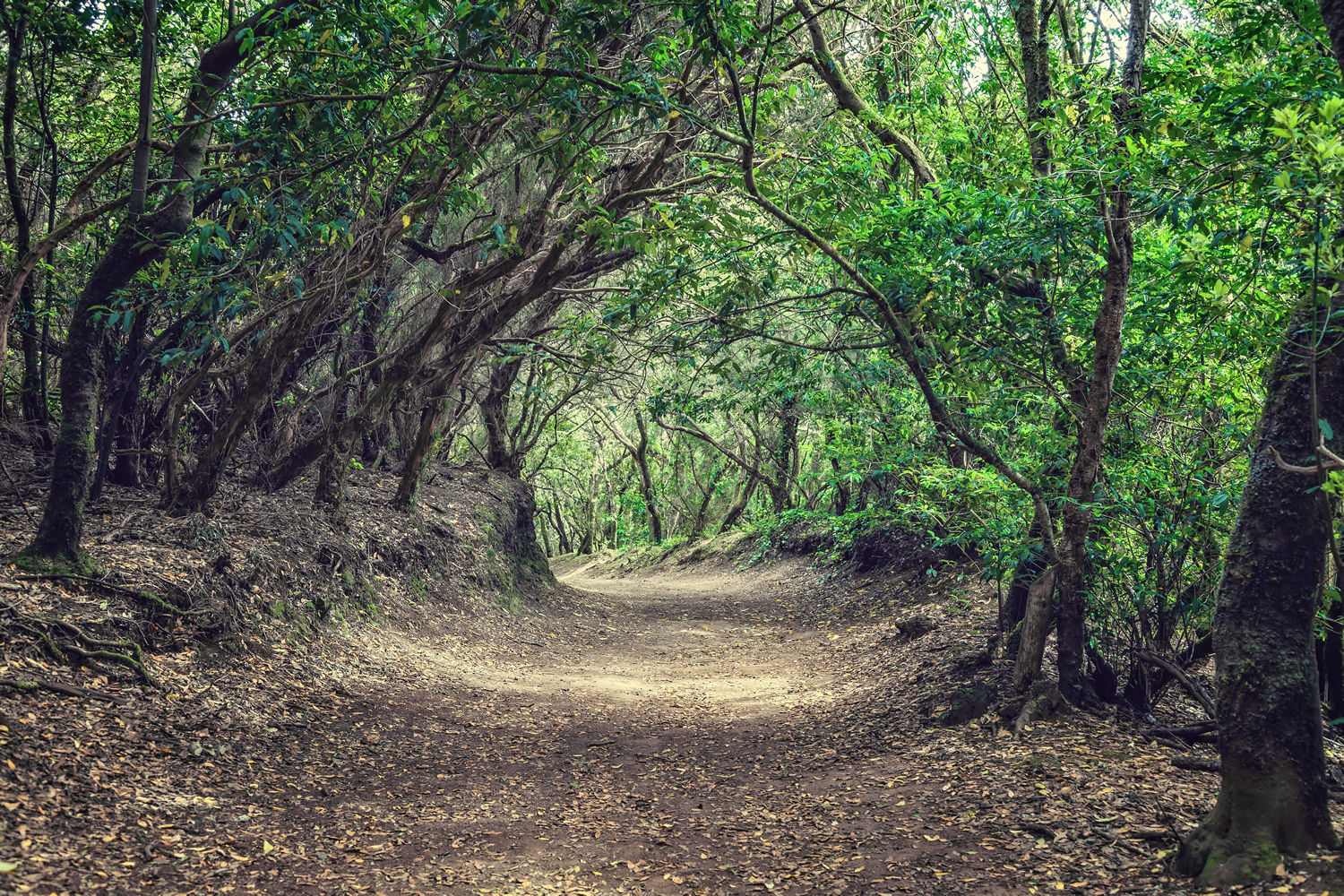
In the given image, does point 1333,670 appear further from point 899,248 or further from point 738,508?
point 738,508

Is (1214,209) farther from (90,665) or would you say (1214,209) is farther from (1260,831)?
(90,665)

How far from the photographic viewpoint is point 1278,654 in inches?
149

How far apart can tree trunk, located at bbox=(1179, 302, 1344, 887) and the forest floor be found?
0.65ft

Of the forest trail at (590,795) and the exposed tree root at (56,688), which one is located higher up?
the exposed tree root at (56,688)

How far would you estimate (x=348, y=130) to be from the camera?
6582mm

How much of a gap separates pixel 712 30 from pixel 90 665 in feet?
19.4

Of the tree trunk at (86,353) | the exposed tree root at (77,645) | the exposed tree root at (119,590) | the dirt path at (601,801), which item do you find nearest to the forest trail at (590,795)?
the dirt path at (601,801)

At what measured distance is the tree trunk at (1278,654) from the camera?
145 inches

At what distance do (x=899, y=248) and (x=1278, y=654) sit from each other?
3.80m

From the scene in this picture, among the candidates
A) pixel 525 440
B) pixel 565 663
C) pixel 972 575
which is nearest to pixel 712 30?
pixel 565 663

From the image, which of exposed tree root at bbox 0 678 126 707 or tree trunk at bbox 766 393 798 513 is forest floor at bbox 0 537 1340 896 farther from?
tree trunk at bbox 766 393 798 513

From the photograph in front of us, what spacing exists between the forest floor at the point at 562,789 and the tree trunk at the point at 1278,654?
199 mm

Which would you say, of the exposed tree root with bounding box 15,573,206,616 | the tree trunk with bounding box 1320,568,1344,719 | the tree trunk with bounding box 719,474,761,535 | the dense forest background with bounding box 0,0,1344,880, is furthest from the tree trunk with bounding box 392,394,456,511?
the tree trunk with bounding box 719,474,761,535

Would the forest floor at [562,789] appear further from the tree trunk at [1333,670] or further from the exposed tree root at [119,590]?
the tree trunk at [1333,670]
